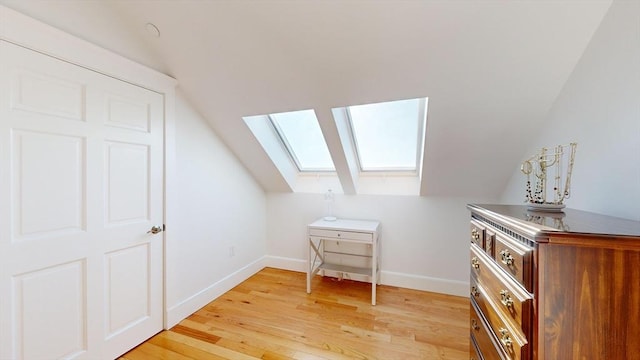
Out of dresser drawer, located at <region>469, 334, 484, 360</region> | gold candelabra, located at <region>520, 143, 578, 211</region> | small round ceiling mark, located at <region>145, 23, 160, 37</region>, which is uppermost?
small round ceiling mark, located at <region>145, 23, 160, 37</region>

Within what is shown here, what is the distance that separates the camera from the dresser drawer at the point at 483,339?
1.01 m

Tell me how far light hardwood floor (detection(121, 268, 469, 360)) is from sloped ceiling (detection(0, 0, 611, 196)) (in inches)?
57.6

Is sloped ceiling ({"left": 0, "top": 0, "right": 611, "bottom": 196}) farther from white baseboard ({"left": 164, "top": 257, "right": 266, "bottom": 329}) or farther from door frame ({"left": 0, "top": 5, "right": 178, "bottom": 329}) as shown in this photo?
white baseboard ({"left": 164, "top": 257, "right": 266, "bottom": 329})

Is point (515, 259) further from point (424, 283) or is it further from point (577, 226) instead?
point (424, 283)

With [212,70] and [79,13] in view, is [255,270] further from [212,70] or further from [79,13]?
[79,13]

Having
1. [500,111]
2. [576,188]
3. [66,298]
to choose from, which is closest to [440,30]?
[500,111]

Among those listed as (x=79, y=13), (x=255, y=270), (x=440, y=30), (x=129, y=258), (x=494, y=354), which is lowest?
(x=255, y=270)

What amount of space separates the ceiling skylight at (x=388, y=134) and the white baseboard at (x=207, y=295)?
194 centimetres

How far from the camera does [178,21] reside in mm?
1552

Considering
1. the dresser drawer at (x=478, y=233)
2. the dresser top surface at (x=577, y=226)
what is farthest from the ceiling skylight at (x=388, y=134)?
the dresser top surface at (x=577, y=226)

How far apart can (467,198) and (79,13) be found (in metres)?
3.46

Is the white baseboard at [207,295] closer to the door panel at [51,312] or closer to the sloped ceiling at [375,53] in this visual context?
the door panel at [51,312]

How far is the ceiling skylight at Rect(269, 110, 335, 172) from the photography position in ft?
8.65

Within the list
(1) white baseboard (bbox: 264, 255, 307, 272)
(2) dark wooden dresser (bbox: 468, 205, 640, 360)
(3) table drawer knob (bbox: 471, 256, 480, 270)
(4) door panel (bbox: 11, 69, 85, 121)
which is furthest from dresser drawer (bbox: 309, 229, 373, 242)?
(4) door panel (bbox: 11, 69, 85, 121)
